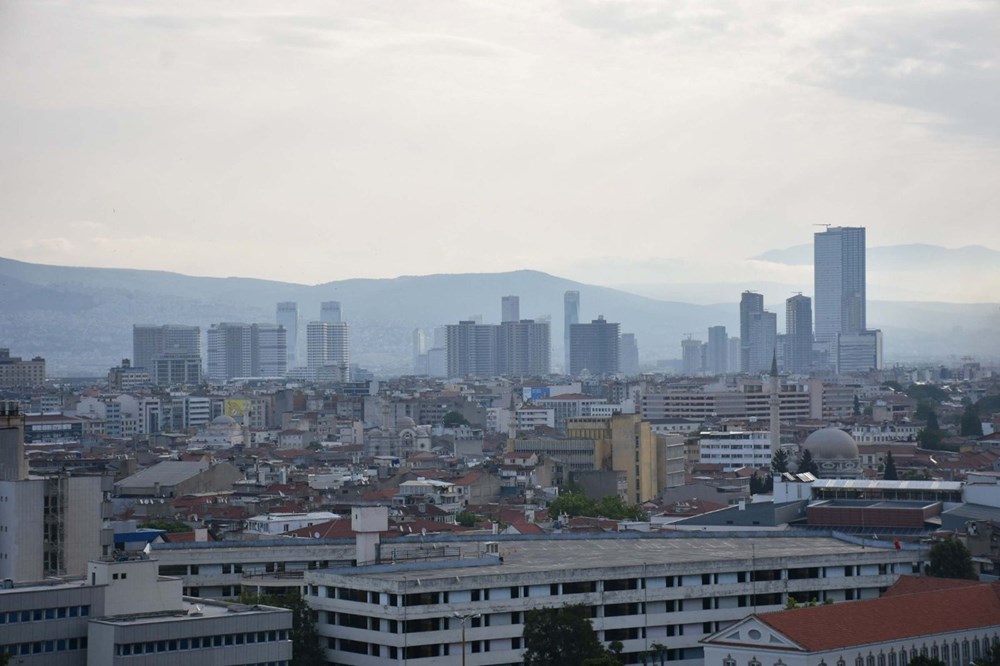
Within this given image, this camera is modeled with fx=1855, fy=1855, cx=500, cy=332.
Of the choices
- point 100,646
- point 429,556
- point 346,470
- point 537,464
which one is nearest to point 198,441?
point 346,470

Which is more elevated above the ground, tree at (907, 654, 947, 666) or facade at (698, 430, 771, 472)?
facade at (698, 430, 771, 472)

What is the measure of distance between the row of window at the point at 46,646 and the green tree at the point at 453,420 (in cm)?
10695

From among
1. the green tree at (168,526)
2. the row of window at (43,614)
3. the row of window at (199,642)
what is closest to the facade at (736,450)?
the green tree at (168,526)

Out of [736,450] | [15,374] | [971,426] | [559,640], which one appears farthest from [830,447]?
[15,374]

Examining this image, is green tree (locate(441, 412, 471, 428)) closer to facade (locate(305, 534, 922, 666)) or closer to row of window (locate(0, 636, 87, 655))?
facade (locate(305, 534, 922, 666))

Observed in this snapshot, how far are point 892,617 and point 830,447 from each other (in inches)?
1906

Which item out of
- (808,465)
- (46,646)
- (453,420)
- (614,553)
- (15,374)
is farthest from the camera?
(15,374)

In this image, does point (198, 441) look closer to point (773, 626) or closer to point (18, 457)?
point (18, 457)

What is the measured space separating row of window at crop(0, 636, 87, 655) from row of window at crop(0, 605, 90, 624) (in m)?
0.36

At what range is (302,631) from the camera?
32812mm

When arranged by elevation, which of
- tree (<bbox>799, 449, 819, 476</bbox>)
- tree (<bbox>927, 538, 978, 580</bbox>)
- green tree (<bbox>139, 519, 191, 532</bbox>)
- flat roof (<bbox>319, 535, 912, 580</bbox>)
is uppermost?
tree (<bbox>799, 449, 819, 476</bbox>)

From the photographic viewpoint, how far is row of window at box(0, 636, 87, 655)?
28969 mm

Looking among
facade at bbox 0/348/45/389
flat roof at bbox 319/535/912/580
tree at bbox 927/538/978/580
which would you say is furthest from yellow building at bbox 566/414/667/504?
facade at bbox 0/348/45/389

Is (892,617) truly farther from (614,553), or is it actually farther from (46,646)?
(46,646)
